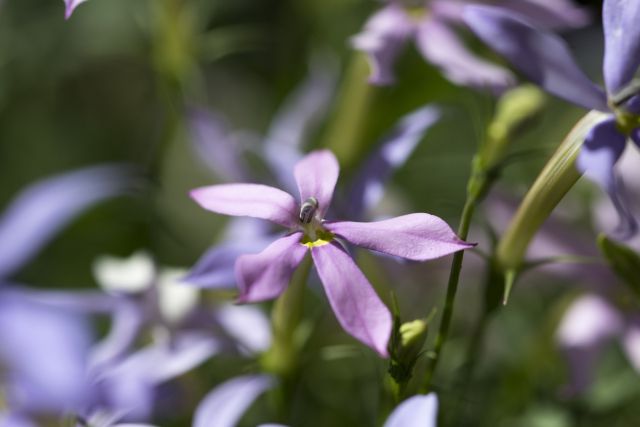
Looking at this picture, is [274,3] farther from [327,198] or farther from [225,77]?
[327,198]

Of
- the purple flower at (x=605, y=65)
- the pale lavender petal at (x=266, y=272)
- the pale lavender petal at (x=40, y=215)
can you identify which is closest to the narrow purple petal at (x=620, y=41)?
the purple flower at (x=605, y=65)

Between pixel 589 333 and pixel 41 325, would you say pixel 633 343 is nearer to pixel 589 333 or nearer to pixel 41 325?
pixel 589 333

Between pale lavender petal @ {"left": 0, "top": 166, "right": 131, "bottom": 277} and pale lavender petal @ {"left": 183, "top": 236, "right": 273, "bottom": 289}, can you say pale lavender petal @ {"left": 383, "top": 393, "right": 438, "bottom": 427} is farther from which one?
pale lavender petal @ {"left": 0, "top": 166, "right": 131, "bottom": 277}

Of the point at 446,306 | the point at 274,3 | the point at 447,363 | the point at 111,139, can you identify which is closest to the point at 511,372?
the point at 447,363

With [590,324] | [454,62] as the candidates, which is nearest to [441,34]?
[454,62]

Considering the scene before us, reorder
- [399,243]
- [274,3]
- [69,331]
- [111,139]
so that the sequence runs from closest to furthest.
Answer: [399,243], [69,331], [111,139], [274,3]

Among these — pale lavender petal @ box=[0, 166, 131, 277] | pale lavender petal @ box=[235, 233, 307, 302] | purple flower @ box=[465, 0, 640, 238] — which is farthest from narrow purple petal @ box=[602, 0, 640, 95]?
pale lavender petal @ box=[0, 166, 131, 277]

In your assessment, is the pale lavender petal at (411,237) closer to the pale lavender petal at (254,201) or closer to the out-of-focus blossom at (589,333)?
the pale lavender petal at (254,201)
